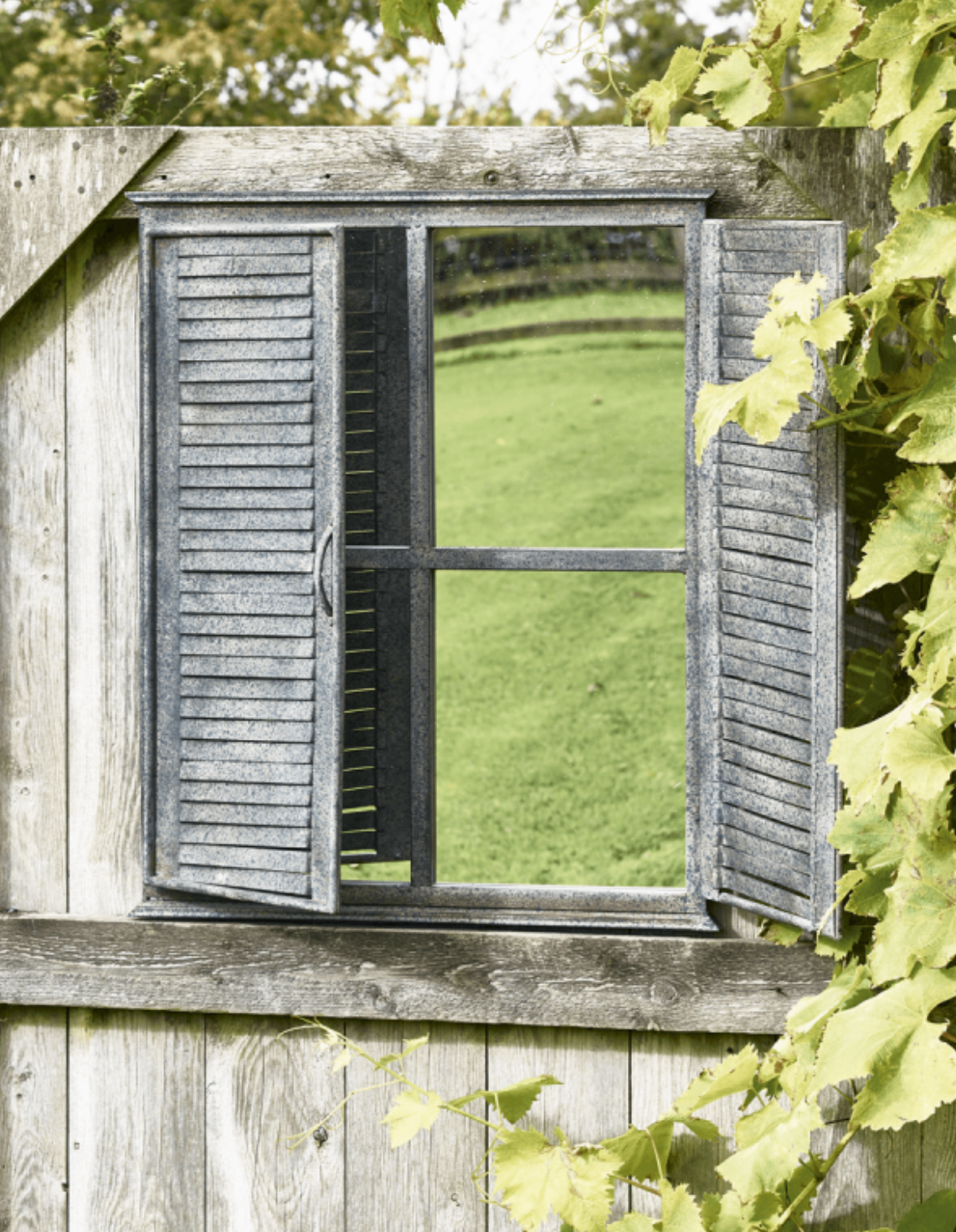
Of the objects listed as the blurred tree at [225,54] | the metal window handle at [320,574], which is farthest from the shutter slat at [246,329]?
the blurred tree at [225,54]

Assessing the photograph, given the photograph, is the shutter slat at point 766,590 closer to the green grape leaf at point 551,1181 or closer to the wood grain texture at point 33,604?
the green grape leaf at point 551,1181

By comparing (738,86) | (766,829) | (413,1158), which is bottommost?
(413,1158)

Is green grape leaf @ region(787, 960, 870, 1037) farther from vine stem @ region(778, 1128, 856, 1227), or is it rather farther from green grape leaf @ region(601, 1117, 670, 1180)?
green grape leaf @ region(601, 1117, 670, 1180)

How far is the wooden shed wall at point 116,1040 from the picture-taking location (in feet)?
6.44

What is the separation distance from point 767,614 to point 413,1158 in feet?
3.70

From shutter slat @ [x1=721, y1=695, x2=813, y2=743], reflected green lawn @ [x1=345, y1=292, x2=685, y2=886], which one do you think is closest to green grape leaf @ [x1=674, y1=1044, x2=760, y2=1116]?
shutter slat @ [x1=721, y1=695, x2=813, y2=743]

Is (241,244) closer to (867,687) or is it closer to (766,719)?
(766,719)

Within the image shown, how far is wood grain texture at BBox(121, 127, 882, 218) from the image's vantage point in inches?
71.9

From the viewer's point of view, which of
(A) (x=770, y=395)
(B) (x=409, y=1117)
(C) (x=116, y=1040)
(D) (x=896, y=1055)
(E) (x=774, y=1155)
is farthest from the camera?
(C) (x=116, y=1040)

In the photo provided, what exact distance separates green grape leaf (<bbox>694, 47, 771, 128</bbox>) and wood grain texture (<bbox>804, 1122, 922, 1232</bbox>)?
1.63 metres

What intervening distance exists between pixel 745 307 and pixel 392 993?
1.25m

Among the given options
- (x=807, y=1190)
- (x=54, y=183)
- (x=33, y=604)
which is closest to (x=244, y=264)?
(x=54, y=183)

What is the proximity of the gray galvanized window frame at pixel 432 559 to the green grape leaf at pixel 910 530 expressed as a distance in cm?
32

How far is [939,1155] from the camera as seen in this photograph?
1909 millimetres
